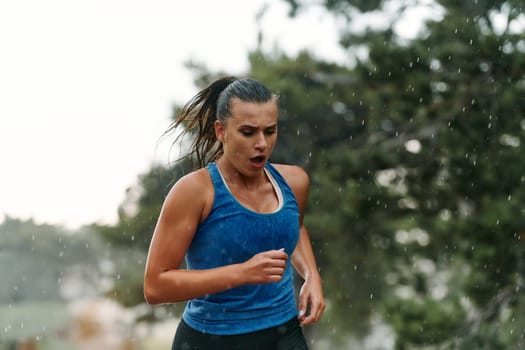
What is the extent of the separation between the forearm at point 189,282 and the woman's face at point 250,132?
0.33m

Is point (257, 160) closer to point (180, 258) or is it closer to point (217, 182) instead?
point (217, 182)

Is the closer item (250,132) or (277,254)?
(277,254)

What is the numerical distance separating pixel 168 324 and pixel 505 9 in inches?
386

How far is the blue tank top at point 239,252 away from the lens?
2459 mm

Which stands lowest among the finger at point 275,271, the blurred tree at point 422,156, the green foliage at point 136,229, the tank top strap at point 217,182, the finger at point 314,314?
the green foliage at point 136,229

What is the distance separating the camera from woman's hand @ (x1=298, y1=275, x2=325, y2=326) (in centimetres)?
257

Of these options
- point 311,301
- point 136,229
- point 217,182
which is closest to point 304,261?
point 311,301

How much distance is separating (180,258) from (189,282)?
98 mm

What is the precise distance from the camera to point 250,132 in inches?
97.0

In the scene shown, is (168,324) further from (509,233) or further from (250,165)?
(250,165)

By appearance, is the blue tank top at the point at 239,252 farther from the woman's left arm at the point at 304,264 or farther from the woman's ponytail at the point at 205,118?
the woman's ponytail at the point at 205,118

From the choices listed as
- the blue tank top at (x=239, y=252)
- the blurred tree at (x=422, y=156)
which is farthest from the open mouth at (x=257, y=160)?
the blurred tree at (x=422, y=156)

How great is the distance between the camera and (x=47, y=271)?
2366 cm

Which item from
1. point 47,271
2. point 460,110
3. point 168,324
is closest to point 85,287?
point 47,271
